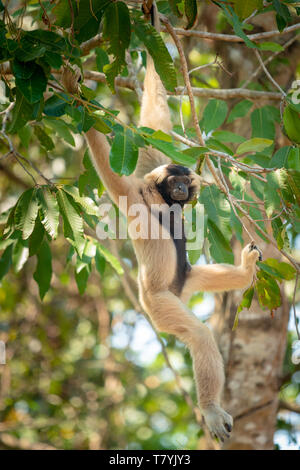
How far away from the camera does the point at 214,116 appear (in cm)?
468

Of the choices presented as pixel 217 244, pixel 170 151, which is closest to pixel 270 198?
pixel 217 244

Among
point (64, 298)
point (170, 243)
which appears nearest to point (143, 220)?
point (170, 243)

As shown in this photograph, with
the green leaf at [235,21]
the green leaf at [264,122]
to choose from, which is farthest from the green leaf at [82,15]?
the green leaf at [264,122]

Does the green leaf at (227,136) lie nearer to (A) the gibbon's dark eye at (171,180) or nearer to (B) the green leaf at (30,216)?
(A) the gibbon's dark eye at (171,180)

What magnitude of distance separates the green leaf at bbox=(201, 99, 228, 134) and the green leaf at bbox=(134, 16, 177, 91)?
4.47ft

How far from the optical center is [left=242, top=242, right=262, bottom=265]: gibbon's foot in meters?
4.38

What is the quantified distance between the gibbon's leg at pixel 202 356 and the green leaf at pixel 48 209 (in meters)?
1.45

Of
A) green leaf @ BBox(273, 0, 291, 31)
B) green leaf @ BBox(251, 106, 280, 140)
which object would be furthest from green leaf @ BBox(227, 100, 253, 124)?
green leaf @ BBox(273, 0, 291, 31)

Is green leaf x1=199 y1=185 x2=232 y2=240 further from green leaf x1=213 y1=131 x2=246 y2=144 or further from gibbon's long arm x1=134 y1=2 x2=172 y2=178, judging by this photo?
gibbon's long arm x1=134 y1=2 x2=172 y2=178

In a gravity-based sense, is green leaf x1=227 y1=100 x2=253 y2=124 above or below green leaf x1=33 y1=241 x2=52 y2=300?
above

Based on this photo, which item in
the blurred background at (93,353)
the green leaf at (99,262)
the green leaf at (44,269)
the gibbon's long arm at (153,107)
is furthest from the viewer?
the blurred background at (93,353)

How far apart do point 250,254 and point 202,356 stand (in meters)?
0.99

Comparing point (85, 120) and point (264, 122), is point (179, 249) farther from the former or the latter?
point (85, 120)

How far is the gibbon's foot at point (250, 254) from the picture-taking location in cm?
438
